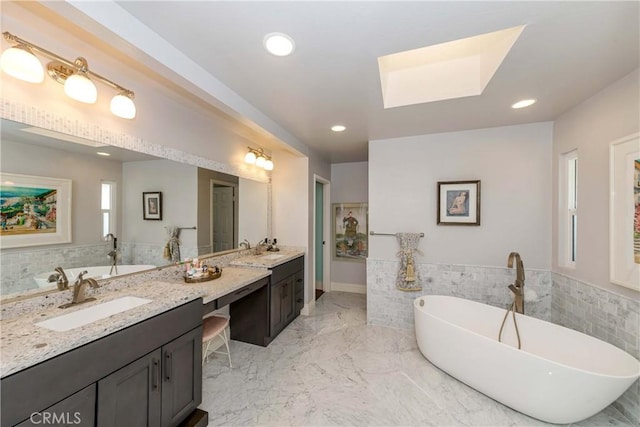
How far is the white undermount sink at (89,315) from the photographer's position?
1279mm

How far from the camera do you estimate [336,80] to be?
1.83 metres

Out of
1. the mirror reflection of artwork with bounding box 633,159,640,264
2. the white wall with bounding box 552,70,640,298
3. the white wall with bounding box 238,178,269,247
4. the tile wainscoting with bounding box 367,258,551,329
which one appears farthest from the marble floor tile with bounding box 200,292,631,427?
the white wall with bounding box 238,178,269,247

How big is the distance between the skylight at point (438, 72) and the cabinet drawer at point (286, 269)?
6.90ft

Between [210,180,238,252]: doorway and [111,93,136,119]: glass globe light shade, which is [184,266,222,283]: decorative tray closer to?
[210,180,238,252]: doorway

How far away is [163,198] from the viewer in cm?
216

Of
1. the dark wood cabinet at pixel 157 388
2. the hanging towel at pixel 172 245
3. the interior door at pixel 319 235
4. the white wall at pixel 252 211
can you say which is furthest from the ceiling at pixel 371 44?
the interior door at pixel 319 235

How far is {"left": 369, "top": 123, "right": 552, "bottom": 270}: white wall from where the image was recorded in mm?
2740

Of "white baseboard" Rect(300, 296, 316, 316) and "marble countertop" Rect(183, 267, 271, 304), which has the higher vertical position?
"marble countertop" Rect(183, 267, 271, 304)

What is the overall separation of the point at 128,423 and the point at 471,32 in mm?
2777

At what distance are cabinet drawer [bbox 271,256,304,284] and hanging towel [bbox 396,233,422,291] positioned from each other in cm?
133

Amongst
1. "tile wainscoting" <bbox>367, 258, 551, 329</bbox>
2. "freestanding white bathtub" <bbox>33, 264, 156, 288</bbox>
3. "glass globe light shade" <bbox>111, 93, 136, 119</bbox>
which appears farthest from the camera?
"tile wainscoting" <bbox>367, 258, 551, 329</bbox>

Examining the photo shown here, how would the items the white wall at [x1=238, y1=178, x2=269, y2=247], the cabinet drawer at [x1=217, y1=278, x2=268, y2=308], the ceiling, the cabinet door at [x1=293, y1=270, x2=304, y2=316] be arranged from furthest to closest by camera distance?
1. the cabinet door at [x1=293, y1=270, x2=304, y2=316]
2. the white wall at [x1=238, y1=178, x2=269, y2=247]
3. the cabinet drawer at [x1=217, y1=278, x2=268, y2=308]
4. the ceiling

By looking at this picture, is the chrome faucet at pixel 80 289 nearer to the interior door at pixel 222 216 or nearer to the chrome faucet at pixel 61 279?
the chrome faucet at pixel 61 279

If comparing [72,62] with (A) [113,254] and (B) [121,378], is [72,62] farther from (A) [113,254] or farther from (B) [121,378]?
(B) [121,378]
